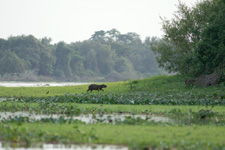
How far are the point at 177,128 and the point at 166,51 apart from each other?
27960 mm

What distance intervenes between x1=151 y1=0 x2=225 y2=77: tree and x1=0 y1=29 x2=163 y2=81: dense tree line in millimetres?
54967

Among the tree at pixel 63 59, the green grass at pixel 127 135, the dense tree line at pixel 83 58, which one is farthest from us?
the tree at pixel 63 59

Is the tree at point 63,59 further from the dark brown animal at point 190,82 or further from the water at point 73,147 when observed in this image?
the water at point 73,147

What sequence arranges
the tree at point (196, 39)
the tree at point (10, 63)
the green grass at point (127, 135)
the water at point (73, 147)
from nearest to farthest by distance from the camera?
the water at point (73, 147) < the green grass at point (127, 135) < the tree at point (196, 39) < the tree at point (10, 63)

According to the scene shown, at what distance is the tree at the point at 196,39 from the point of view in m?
29.6

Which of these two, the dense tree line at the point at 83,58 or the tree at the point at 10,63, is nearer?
the tree at the point at 10,63

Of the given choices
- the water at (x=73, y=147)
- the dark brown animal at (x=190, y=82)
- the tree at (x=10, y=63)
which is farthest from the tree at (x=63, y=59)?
the water at (x=73, y=147)

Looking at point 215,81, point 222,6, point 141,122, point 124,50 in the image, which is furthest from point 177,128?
point 124,50

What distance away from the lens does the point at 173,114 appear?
14.6 m

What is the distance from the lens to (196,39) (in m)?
35.1

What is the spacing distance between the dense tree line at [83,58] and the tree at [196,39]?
54967 mm

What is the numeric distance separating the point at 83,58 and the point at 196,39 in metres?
70.1

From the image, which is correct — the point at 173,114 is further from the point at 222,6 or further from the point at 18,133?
the point at 222,6

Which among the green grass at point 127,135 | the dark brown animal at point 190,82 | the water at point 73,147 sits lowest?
the water at point 73,147
